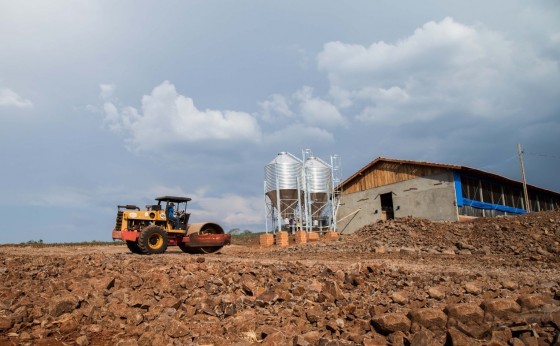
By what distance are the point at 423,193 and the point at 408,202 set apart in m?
1.32

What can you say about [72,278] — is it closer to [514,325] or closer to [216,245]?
[514,325]

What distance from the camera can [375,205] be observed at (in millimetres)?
30766

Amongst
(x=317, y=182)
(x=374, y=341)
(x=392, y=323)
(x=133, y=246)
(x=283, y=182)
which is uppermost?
(x=317, y=182)

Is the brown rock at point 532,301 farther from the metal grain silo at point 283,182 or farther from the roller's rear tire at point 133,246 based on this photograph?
the metal grain silo at point 283,182

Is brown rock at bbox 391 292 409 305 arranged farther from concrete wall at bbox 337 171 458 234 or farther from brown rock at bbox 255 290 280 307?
concrete wall at bbox 337 171 458 234

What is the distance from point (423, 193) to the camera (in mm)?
27375

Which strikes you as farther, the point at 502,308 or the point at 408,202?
the point at 408,202

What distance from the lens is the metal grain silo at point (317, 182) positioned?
95.3 ft

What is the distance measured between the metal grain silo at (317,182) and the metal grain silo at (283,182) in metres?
1.15

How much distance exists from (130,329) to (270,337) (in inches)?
80.4

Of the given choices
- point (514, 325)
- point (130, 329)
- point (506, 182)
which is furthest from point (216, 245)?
point (506, 182)

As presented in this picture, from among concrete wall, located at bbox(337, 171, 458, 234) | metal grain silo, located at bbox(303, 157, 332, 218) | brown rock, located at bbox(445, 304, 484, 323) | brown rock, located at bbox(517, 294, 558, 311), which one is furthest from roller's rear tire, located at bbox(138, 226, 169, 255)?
concrete wall, located at bbox(337, 171, 458, 234)

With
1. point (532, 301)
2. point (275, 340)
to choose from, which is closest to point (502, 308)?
point (532, 301)

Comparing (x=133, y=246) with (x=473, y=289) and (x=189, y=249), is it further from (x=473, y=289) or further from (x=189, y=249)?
(x=473, y=289)
